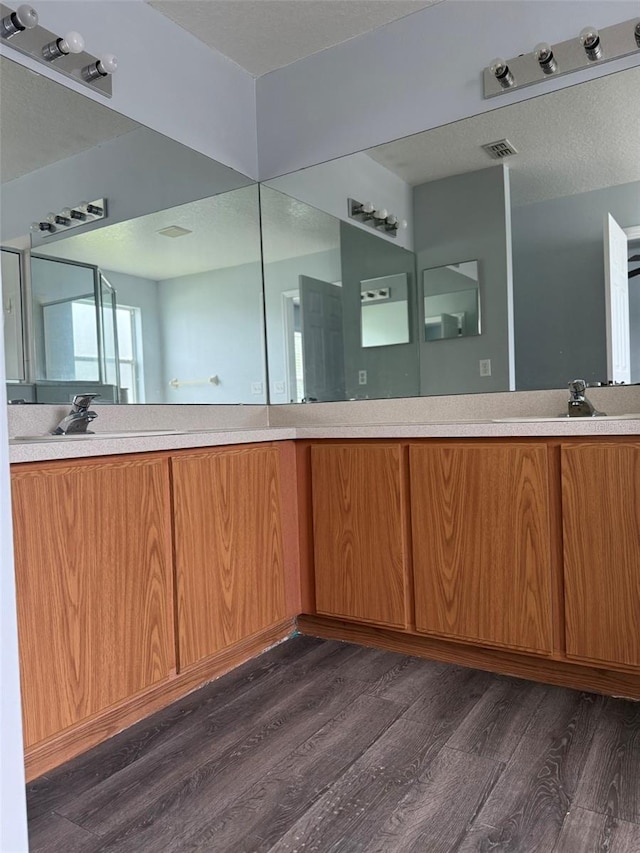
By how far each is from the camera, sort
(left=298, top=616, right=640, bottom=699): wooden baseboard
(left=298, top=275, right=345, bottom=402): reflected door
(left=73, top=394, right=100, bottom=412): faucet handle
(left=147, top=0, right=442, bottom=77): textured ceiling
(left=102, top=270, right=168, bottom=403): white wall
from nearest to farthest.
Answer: (left=298, top=616, right=640, bottom=699): wooden baseboard < (left=73, top=394, right=100, bottom=412): faucet handle < (left=102, top=270, right=168, bottom=403): white wall < (left=147, top=0, right=442, bottom=77): textured ceiling < (left=298, top=275, right=345, bottom=402): reflected door

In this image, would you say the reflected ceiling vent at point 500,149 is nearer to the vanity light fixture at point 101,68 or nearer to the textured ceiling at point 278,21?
the textured ceiling at point 278,21

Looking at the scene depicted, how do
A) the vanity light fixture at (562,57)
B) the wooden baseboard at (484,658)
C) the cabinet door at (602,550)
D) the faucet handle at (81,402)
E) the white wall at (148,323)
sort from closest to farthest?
the cabinet door at (602,550) → the wooden baseboard at (484,658) → the faucet handle at (81,402) → the vanity light fixture at (562,57) → the white wall at (148,323)

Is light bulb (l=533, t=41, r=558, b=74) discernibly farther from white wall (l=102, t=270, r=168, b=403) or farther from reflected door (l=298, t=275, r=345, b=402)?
white wall (l=102, t=270, r=168, b=403)

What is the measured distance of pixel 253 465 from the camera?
7.39ft

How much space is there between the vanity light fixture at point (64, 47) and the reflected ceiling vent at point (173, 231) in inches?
26.3

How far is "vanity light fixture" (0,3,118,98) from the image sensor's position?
1872mm

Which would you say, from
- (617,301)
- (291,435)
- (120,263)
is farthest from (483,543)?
(120,263)

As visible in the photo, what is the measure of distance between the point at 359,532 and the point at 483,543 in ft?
1.57

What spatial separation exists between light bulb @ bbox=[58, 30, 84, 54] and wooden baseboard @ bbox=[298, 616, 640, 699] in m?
2.16

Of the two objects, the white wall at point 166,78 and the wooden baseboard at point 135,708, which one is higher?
the white wall at point 166,78

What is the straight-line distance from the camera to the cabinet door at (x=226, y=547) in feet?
6.38

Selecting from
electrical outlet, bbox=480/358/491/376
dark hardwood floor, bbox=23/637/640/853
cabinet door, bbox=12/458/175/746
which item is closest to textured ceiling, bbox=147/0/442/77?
electrical outlet, bbox=480/358/491/376

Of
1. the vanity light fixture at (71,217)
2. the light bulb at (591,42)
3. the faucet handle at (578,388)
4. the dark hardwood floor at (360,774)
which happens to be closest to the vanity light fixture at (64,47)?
the vanity light fixture at (71,217)

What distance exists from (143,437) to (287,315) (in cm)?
137
